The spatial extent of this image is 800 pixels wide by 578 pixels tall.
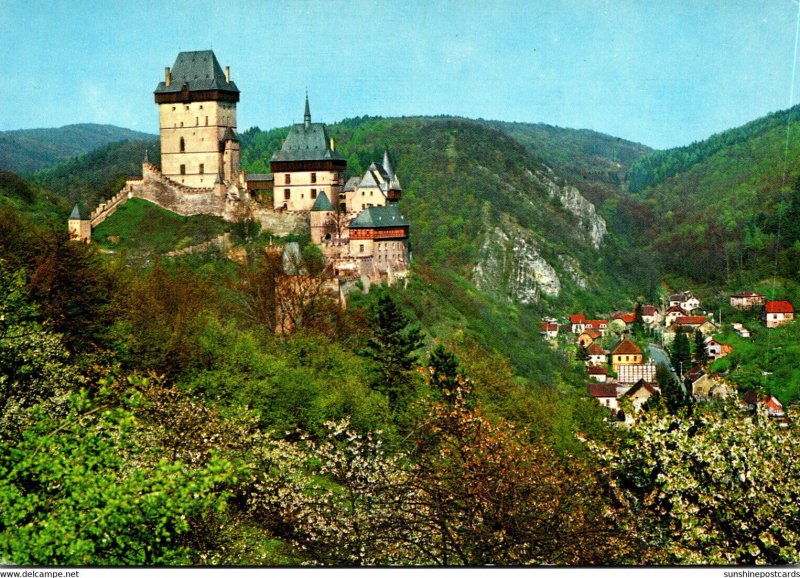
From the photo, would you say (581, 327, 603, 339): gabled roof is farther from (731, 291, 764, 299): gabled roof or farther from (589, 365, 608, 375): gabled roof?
(731, 291, 764, 299): gabled roof

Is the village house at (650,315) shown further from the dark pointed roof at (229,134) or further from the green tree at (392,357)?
the green tree at (392,357)

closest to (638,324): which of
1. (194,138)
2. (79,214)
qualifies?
(194,138)

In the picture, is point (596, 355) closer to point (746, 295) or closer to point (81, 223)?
point (746, 295)

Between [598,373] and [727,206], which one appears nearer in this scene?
[598,373]

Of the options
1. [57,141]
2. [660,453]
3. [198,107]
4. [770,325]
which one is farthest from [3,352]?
[57,141]

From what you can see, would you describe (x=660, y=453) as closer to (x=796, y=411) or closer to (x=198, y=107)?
(x=796, y=411)

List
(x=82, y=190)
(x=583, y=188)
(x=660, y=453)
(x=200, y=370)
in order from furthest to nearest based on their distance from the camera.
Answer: (x=583, y=188) < (x=82, y=190) < (x=200, y=370) < (x=660, y=453)

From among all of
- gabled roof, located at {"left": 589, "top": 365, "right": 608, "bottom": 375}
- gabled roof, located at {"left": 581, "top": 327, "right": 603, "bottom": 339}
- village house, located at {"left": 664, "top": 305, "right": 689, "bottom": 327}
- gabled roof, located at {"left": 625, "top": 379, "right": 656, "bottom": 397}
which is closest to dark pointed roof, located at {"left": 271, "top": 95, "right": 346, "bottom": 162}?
gabled roof, located at {"left": 625, "top": 379, "right": 656, "bottom": 397}
